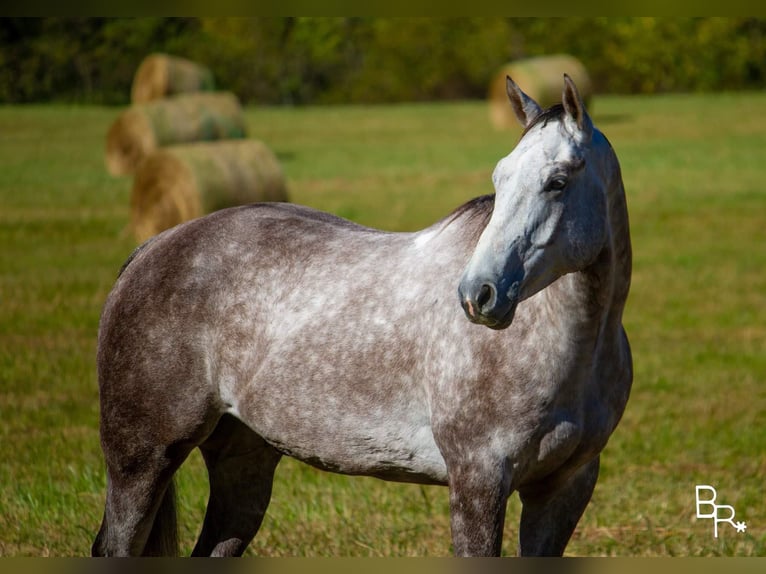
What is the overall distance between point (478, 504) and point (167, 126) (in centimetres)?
1468

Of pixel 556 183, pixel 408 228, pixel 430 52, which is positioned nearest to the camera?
pixel 556 183

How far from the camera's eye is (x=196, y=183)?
38.2 feet

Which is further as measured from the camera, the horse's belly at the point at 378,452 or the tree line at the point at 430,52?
the tree line at the point at 430,52

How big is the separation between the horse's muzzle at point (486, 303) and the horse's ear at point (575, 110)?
44cm

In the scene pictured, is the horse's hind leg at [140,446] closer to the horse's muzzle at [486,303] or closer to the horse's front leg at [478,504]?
the horse's front leg at [478,504]

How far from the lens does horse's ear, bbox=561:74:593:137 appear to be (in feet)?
9.02

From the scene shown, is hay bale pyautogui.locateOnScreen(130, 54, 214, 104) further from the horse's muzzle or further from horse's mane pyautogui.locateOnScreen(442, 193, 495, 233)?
the horse's muzzle

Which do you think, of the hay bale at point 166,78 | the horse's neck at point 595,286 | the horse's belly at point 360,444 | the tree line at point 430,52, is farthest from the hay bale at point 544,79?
the horse's neck at point 595,286

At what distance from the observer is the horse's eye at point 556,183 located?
2.78 metres

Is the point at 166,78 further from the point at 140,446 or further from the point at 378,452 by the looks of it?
the point at 378,452

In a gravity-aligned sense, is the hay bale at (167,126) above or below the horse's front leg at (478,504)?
above

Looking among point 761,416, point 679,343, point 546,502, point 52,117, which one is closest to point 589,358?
point 546,502

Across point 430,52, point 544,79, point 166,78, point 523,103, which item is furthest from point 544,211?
point 430,52

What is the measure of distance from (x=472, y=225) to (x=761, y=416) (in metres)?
4.15
